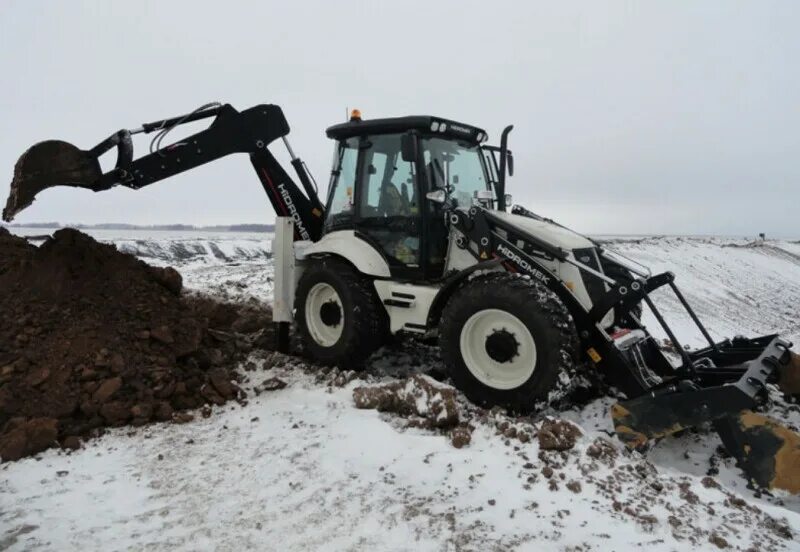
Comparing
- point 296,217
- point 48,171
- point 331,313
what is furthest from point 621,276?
point 48,171

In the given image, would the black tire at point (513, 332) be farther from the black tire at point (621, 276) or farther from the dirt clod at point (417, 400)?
the black tire at point (621, 276)

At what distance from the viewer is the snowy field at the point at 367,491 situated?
11.0 ft

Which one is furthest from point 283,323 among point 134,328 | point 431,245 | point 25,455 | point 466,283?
point 25,455

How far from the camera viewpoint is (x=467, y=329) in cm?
521

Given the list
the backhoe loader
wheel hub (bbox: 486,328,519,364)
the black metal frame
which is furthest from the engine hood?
wheel hub (bbox: 486,328,519,364)

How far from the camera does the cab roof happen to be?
19.4ft

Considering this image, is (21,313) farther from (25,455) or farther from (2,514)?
(2,514)

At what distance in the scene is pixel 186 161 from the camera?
684cm

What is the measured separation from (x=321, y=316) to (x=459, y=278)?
6.39ft

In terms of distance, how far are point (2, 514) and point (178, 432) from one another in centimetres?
138

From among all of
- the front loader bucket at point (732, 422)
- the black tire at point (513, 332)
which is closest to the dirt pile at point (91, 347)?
the black tire at point (513, 332)

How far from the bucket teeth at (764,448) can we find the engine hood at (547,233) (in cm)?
201

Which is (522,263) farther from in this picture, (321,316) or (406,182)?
(321,316)

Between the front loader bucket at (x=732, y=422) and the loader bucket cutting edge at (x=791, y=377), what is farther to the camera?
the loader bucket cutting edge at (x=791, y=377)
